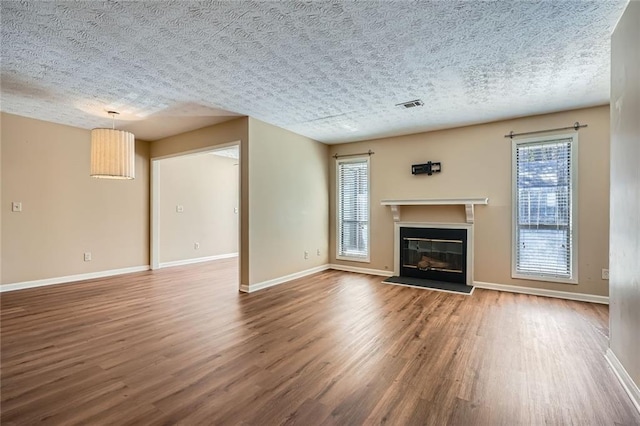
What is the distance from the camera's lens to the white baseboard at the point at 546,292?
13.2 feet

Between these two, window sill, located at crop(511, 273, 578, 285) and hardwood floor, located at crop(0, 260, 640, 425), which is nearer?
hardwood floor, located at crop(0, 260, 640, 425)

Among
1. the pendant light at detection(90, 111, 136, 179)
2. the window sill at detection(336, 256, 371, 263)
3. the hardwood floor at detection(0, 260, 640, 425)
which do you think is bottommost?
the hardwood floor at detection(0, 260, 640, 425)

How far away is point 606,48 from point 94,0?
3950 millimetres

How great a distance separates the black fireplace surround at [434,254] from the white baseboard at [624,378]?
2.57m

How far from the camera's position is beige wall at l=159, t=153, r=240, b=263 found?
21.6 feet

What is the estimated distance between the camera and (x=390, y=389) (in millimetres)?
2053

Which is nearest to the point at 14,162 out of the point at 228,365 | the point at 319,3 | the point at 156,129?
the point at 156,129

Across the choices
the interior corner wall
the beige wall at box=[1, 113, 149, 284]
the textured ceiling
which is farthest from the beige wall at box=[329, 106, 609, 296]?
the beige wall at box=[1, 113, 149, 284]

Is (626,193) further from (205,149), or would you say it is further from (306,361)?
(205,149)

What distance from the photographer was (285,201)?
206 inches

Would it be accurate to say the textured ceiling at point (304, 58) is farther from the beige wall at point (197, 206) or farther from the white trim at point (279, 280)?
the white trim at point (279, 280)

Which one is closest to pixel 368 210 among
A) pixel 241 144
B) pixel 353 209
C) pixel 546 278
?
pixel 353 209

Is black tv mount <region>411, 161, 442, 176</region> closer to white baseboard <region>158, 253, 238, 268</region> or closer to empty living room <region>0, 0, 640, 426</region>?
empty living room <region>0, 0, 640, 426</region>

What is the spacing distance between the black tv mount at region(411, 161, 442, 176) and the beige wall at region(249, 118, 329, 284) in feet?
6.00
